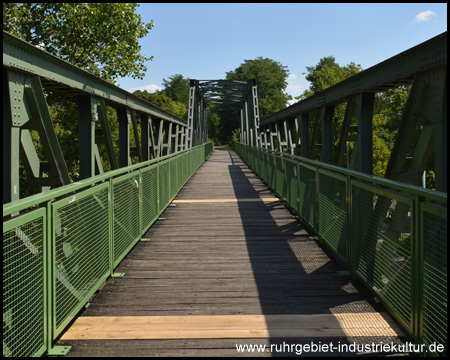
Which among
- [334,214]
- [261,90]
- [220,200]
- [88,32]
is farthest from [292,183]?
[261,90]

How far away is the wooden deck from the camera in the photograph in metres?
3.38

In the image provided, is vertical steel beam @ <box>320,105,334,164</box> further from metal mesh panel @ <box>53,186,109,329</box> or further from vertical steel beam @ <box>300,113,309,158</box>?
metal mesh panel @ <box>53,186,109,329</box>

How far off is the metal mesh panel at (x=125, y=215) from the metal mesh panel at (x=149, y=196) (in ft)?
1.70

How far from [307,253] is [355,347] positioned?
2.73 metres

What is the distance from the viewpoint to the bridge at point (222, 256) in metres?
3.09

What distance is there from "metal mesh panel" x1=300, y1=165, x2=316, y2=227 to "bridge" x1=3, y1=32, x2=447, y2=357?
54 mm

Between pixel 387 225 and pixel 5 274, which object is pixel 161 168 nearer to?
pixel 387 225

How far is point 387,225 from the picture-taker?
4.01m

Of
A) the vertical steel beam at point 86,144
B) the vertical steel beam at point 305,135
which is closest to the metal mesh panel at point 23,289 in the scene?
the vertical steel beam at point 86,144

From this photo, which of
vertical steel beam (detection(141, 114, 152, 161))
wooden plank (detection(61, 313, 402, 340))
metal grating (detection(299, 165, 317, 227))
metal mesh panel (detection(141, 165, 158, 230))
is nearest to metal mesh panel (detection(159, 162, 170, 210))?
metal mesh panel (detection(141, 165, 158, 230))

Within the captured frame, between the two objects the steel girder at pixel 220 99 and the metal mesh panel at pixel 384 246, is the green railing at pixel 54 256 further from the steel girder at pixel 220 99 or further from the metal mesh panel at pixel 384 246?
the steel girder at pixel 220 99

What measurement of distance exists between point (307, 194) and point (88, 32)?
1479 centimetres

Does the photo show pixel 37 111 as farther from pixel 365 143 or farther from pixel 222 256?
pixel 365 143

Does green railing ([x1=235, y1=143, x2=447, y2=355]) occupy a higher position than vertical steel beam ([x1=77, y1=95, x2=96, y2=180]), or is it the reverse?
vertical steel beam ([x1=77, y1=95, x2=96, y2=180])
